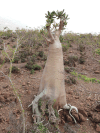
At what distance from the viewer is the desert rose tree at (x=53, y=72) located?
3.19m

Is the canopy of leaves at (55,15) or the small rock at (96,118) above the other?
the canopy of leaves at (55,15)

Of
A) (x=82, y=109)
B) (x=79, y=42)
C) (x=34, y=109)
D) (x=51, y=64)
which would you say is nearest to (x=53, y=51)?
(x=51, y=64)

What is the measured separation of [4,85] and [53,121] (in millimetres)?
2817

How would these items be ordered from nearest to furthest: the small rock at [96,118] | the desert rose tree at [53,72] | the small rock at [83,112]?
the desert rose tree at [53,72] < the small rock at [96,118] < the small rock at [83,112]

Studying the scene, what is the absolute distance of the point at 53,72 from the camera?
333cm

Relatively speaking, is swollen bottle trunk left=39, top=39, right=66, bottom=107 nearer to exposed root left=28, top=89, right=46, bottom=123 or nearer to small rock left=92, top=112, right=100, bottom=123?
exposed root left=28, top=89, right=46, bottom=123

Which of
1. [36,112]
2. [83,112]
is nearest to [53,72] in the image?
[36,112]

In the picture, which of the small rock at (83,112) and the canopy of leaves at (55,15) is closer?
the canopy of leaves at (55,15)

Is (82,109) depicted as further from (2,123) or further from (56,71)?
(2,123)

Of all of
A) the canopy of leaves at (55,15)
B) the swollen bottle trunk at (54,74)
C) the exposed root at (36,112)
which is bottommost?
the exposed root at (36,112)

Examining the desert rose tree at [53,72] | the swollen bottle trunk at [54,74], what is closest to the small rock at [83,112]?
the desert rose tree at [53,72]

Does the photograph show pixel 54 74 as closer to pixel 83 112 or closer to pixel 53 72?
pixel 53 72

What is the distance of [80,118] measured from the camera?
347 cm

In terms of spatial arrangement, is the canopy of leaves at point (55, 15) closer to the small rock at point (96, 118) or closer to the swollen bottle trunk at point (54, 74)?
the swollen bottle trunk at point (54, 74)
